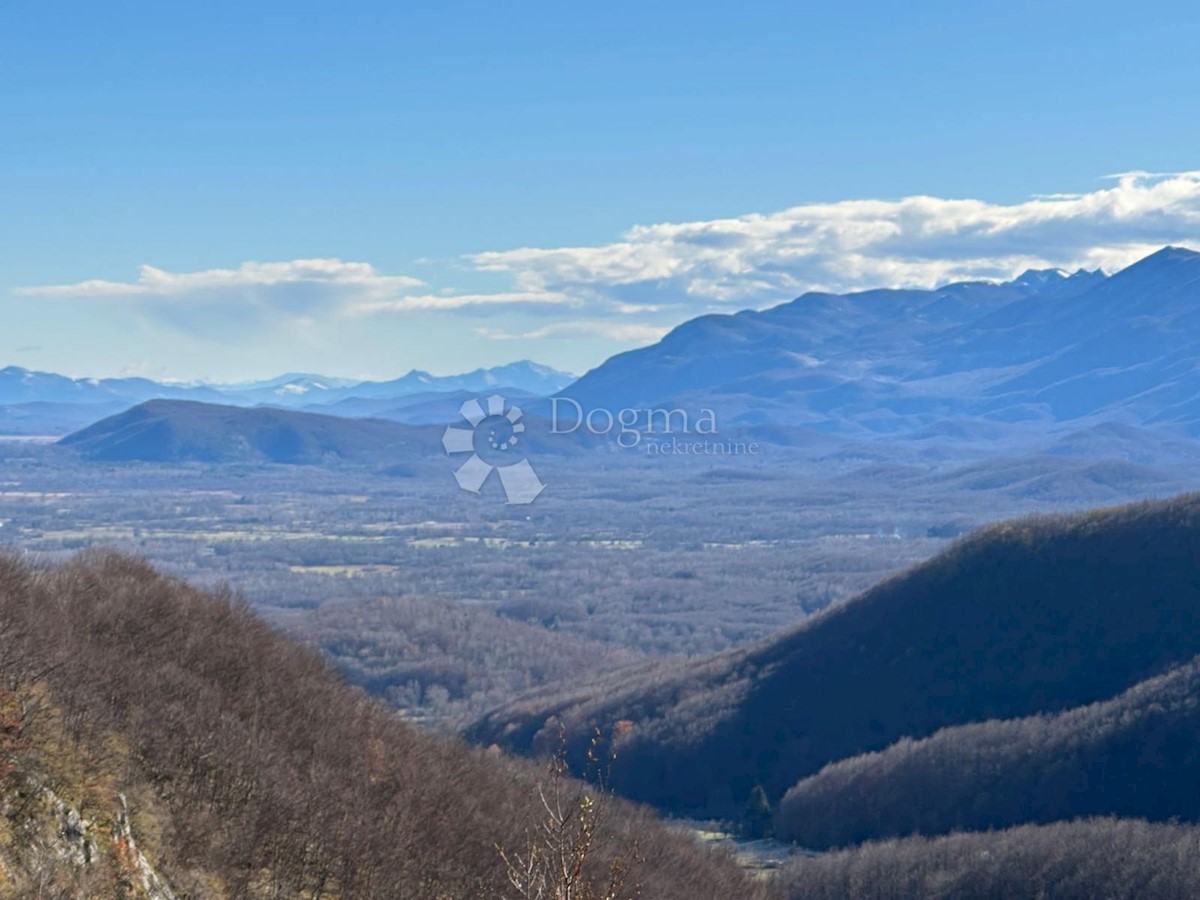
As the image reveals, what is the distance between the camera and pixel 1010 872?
248ft

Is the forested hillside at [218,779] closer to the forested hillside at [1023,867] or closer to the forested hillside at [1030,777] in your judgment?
the forested hillside at [1023,867]

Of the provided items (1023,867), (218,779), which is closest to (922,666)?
(1023,867)

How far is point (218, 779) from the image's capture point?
35.3 metres

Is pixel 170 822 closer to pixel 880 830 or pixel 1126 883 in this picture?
pixel 1126 883

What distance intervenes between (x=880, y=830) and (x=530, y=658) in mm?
99710

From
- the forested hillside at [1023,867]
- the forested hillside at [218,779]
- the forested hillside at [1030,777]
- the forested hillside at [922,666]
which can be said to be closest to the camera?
the forested hillside at [218,779]

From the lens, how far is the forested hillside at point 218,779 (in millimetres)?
26078

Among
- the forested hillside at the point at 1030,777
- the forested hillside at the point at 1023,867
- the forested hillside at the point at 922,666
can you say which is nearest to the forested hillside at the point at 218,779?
the forested hillside at the point at 1023,867

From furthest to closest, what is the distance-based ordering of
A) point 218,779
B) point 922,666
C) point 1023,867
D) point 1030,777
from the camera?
1. point 922,666
2. point 1030,777
3. point 1023,867
4. point 218,779

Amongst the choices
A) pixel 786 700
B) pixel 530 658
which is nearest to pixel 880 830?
pixel 786 700

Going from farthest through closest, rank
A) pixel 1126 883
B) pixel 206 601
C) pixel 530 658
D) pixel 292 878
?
pixel 530 658, pixel 1126 883, pixel 206 601, pixel 292 878

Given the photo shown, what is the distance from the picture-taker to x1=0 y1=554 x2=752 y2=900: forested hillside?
26078 millimetres

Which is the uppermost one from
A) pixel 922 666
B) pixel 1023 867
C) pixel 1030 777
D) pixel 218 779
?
pixel 218 779

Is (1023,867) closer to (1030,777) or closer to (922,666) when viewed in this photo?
(1030,777)
